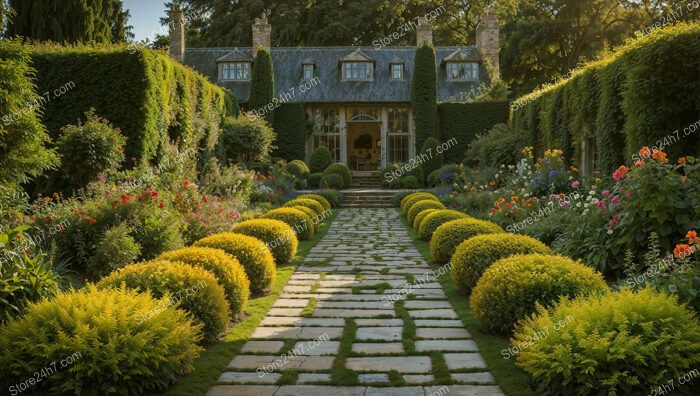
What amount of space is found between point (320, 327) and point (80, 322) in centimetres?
244

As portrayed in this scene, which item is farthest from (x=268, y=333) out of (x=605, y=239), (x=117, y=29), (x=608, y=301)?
(x=117, y=29)

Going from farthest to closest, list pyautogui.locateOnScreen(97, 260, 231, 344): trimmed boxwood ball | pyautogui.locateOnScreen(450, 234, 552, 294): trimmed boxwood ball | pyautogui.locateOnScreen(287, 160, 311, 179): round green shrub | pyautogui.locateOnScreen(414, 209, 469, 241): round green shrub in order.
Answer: pyautogui.locateOnScreen(287, 160, 311, 179): round green shrub
pyautogui.locateOnScreen(414, 209, 469, 241): round green shrub
pyautogui.locateOnScreen(450, 234, 552, 294): trimmed boxwood ball
pyautogui.locateOnScreen(97, 260, 231, 344): trimmed boxwood ball

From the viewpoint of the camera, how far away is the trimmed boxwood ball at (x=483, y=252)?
6438 mm

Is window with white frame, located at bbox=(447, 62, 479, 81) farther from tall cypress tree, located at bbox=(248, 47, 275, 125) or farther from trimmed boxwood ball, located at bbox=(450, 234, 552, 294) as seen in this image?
trimmed boxwood ball, located at bbox=(450, 234, 552, 294)

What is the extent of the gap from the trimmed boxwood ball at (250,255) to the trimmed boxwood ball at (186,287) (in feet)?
5.66

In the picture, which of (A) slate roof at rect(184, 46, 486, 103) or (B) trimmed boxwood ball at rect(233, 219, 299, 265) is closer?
(B) trimmed boxwood ball at rect(233, 219, 299, 265)

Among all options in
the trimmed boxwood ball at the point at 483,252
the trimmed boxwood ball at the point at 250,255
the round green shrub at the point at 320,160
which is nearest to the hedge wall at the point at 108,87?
the trimmed boxwood ball at the point at 250,255

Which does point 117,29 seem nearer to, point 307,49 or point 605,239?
point 307,49


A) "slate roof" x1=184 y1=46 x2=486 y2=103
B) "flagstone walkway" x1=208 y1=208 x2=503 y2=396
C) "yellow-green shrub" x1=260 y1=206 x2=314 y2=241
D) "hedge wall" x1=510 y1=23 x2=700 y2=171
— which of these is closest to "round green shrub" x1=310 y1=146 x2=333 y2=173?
"slate roof" x1=184 y1=46 x2=486 y2=103

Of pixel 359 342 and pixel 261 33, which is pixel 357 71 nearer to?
pixel 261 33

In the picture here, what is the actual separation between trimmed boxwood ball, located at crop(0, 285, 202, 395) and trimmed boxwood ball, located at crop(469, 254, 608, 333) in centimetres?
272

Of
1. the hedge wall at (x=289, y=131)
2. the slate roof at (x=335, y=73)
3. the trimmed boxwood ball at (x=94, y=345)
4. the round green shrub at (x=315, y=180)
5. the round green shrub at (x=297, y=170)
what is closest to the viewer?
the trimmed boxwood ball at (x=94, y=345)

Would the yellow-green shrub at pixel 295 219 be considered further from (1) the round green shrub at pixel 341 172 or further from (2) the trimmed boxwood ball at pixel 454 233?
(1) the round green shrub at pixel 341 172

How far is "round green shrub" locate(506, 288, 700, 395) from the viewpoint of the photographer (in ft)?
11.2
